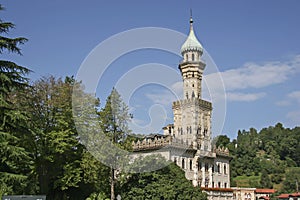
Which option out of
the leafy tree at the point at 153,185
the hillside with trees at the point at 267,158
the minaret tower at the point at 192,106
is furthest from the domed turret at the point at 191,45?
the hillside with trees at the point at 267,158

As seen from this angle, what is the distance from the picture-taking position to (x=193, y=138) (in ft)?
168

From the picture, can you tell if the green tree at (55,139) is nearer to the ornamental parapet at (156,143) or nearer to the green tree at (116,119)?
the green tree at (116,119)

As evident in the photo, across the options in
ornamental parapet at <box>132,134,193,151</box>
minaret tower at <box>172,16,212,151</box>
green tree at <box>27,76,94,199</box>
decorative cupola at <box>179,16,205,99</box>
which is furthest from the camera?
decorative cupola at <box>179,16,205,99</box>

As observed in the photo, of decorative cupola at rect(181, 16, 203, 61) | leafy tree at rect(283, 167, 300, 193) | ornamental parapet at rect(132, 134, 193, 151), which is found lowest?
leafy tree at rect(283, 167, 300, 193)

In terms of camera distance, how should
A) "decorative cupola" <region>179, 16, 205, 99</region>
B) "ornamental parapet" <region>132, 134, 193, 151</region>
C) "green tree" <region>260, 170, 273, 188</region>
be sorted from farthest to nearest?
"green tree" <region>260, 170, 273, 188</region> → "decorative cupola" <region>179, 16, 205, 99</region> → "ornamental parapet" <region>132, 134, 193, 151</region>

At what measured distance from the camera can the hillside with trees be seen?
9500 cm

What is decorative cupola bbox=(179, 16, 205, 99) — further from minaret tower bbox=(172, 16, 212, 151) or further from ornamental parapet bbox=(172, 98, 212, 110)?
ornamental parapet bbox=(172, 98, 212, 110)

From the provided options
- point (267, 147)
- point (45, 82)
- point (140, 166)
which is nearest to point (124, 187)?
point (140, 166)

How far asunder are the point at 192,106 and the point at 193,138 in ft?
14.8

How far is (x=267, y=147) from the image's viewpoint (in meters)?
133

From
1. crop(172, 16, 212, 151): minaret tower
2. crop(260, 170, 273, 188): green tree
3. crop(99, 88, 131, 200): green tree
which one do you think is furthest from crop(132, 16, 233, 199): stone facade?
crop(260, 170, 273, 188): green tree

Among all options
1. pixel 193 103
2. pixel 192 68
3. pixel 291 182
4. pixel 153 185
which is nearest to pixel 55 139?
pixel 153 185

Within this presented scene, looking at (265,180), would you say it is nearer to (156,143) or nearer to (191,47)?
(191,47)

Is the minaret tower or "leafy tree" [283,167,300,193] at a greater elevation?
the minaret tower
